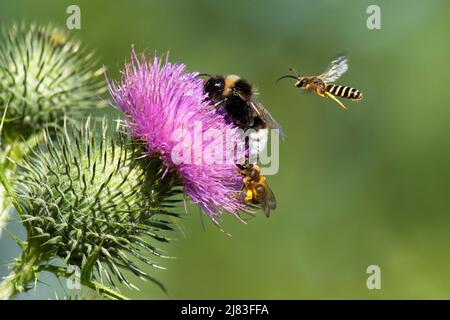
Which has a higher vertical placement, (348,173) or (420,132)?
(420,132)

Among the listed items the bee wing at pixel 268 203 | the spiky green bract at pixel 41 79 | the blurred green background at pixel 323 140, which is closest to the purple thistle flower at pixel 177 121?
the bee wing at pixel 268 203

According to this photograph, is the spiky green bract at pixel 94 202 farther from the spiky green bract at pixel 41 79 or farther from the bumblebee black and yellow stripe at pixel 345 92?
the bumblebee black and yellow stripe at pixel 345 92

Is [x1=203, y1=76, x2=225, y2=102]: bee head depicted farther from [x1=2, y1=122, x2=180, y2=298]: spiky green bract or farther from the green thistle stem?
the green thistle stem

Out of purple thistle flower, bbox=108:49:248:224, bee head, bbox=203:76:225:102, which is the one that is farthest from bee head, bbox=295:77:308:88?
purple thistle flower, bbox=108:49:248:224

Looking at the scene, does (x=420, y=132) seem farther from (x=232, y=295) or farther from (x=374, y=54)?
(x=232, y=295)

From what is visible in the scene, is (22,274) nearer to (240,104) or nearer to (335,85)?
(240,104)
